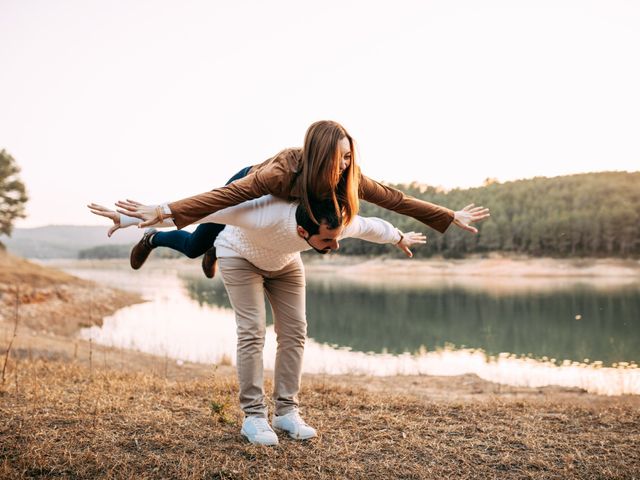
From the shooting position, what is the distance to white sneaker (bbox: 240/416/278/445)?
3465mm

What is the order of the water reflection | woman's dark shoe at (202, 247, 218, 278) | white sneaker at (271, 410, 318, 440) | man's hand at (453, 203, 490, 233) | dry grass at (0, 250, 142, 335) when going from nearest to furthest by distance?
white sneaker at (271, 410, 318, 440) < man's hand at (453, 203, 490, 233) < woman's dark shoe at (202, 247, 218, 278) < the water reflection < dry grass at (0, 250, 142, 335)

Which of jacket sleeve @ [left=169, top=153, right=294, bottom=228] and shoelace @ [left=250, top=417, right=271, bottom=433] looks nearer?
jacket sleeve @ [left=169, top=153, right=294, bottom=228]

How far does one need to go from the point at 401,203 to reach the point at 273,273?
0.89m

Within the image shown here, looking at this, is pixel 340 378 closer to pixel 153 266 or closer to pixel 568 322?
pixel 568 322

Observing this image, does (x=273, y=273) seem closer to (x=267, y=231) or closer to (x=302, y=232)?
(x=267, y=231)

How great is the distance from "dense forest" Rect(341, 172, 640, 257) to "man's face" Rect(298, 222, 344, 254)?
41320mm

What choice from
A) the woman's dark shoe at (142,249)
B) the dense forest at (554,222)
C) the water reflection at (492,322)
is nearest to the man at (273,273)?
the woman's dark shoe at (142,249)

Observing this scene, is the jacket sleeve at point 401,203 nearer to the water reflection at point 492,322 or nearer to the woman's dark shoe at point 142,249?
the woman's dark shoe at point 142,249

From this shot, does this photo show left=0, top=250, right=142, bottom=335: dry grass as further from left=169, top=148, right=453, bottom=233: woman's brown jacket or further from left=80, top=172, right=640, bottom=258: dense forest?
left=80, top=172, right=640, bottom=258: dense forest

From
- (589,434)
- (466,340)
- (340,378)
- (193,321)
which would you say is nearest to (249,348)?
(589,434)

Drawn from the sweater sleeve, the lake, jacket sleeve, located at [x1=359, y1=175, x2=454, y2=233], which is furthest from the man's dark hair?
the lake

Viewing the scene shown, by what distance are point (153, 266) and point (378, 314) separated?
66785mm

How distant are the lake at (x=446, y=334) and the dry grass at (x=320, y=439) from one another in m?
4.85

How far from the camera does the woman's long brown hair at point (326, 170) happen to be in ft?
9.80
